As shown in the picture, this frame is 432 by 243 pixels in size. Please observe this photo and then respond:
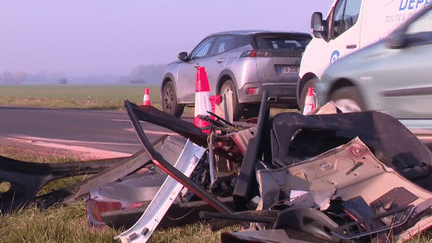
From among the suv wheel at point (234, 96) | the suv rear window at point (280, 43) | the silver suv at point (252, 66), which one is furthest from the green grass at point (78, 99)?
the suv rear window at point (280, 43)

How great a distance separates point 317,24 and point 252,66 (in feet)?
11.5

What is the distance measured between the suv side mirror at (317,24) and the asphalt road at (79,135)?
2.58m

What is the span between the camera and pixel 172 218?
414 cm

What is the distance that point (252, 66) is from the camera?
41.4ft

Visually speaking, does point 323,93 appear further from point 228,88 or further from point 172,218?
point 228,88

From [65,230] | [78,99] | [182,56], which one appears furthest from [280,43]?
[78,99]

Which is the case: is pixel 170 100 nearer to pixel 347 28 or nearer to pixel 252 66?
pixel 252 66

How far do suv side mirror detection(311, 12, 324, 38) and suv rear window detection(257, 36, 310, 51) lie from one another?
360 cm

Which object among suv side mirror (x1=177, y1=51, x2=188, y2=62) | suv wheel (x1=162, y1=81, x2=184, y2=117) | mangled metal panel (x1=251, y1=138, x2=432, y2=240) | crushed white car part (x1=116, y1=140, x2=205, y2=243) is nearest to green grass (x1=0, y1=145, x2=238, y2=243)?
crushed white car part (x1=116, y1=140, x2=205, y2=243)

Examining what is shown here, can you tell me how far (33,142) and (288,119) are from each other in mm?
7023

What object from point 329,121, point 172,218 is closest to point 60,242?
point 172,218

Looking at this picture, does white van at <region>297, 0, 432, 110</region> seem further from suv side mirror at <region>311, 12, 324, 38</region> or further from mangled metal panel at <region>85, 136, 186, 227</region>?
mangled metal panel at <region>85, 136, 186, 227</region>

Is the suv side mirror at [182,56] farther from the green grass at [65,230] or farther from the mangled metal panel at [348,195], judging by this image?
the mangled metal panel at [348,195]

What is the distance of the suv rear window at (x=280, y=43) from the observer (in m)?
13.1
